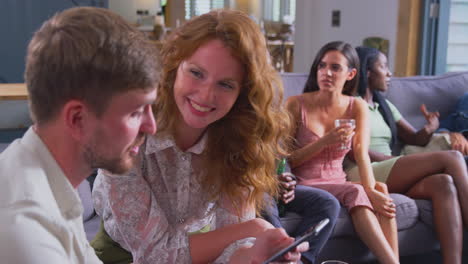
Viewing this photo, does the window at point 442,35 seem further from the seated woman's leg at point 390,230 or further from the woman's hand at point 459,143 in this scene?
the seated woman's leg at point 390,230

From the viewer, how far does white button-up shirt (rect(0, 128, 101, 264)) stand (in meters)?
0.72

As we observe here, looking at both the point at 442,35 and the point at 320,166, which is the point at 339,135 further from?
the point at 442,35

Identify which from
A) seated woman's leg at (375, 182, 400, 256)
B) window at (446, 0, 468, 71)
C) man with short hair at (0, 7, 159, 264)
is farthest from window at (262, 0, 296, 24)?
man with short hair at (0, 7, 159, 264)

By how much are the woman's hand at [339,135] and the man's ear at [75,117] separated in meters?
1.73

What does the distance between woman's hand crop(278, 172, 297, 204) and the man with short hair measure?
145 centimetres

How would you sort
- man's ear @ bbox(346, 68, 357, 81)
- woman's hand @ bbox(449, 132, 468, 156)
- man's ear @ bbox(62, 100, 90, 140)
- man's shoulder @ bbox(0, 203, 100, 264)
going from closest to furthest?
man's shoulder @ bbox(0, 203, 100, 264)
man's ear @ bbox(62, 100, 90, 140)
man's ear @ bbox(346, 68, 357, 81)
woman's hand @ bbox(449, 132, 468, 156)

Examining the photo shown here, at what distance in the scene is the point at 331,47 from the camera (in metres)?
2.71

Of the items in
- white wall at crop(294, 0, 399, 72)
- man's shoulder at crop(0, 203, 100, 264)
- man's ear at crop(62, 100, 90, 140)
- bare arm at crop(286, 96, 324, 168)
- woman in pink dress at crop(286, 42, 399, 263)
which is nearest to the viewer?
man's shoulder at crop(0, 203, 100, 264)

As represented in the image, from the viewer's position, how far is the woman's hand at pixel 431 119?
3072 millimetres

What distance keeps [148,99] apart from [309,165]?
181cm

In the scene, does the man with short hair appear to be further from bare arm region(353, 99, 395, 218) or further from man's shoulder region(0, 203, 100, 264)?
bare arm region(353, 99, 395, 218)

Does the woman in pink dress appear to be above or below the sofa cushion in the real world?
above

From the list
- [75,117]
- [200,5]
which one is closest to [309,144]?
[75,117]

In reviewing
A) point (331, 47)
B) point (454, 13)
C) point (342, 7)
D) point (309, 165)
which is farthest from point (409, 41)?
point (309, 165)
